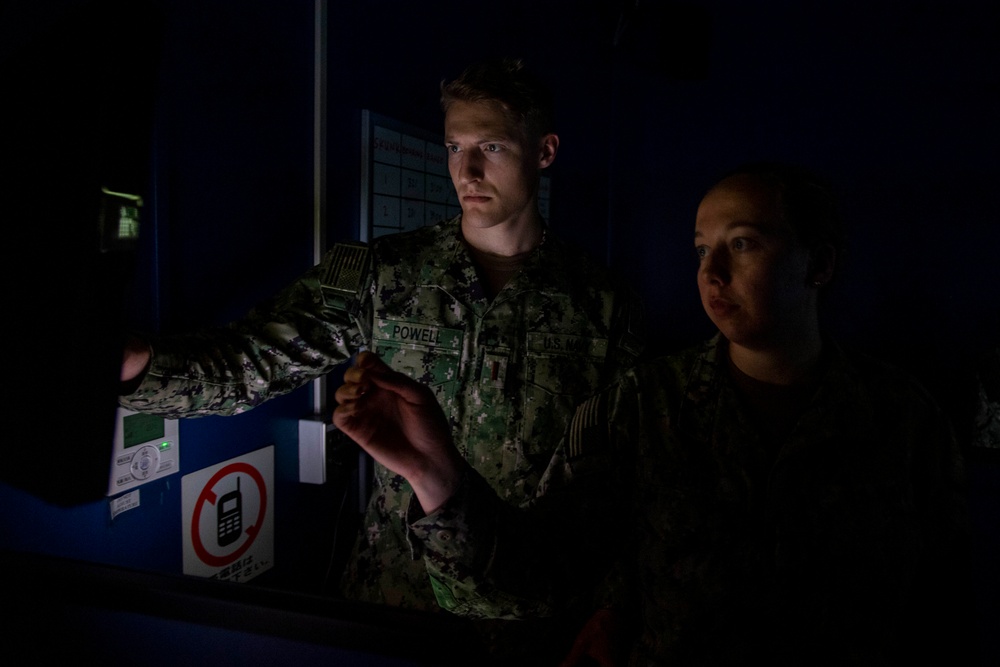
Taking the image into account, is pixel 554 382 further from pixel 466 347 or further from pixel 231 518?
pixel 231 518

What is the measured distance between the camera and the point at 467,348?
4.96ft

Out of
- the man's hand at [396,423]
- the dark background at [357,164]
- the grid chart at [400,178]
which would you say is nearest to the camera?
the dark background at [357,164]

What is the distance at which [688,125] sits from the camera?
3.55 m

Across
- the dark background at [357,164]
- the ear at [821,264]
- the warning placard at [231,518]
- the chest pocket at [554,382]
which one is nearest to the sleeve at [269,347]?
the dark background at [357,164]

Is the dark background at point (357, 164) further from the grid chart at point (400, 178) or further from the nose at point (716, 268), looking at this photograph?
the nose at point (716, 268)

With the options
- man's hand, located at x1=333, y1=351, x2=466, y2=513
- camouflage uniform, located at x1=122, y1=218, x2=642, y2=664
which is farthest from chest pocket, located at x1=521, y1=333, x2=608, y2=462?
man's hand, located at x1=333, y1=351, x2=466, y2=513

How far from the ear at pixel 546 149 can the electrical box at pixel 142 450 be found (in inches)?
38.4

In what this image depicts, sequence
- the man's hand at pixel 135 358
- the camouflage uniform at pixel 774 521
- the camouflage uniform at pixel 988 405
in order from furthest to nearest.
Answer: the camouflage uniform at pixel 988 405 < the man's hand at pixel 135 358 < the camouflage uniform at pixel 774 521

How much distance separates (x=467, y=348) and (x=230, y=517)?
0.62 meters

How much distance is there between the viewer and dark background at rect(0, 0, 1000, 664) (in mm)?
506

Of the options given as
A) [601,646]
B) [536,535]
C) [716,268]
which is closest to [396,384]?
[536,535]

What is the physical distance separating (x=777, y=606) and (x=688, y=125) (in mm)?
3031

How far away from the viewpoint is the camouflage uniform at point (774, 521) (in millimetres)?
958

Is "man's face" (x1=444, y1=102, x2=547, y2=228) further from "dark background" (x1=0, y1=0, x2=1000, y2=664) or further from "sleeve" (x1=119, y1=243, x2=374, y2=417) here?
"dark background" (x1=0, y1=0, x2=1000, y2=664)
